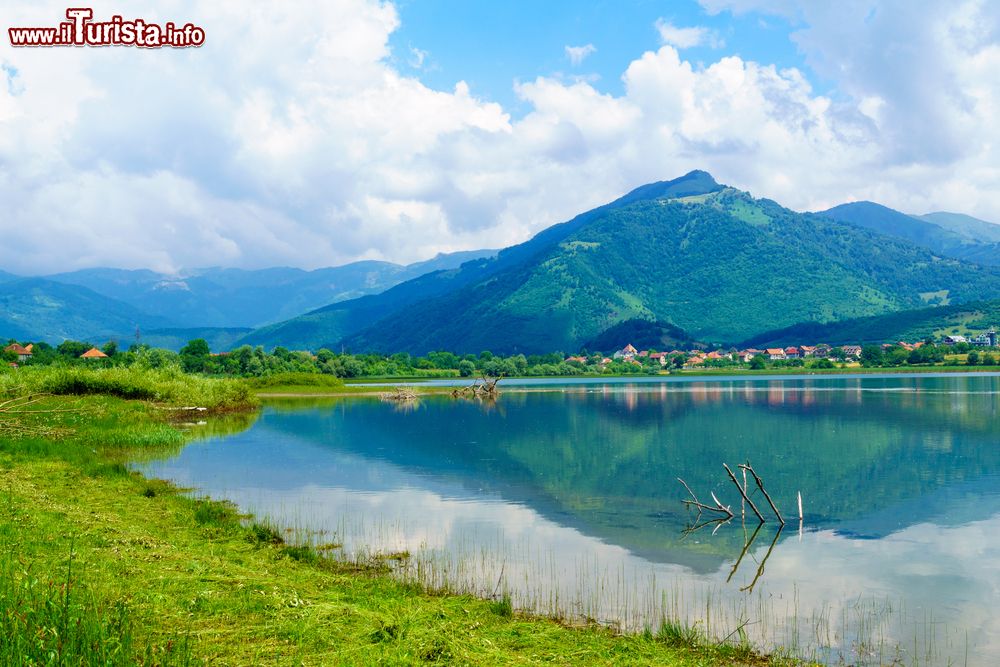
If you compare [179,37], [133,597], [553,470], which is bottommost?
[553,470]

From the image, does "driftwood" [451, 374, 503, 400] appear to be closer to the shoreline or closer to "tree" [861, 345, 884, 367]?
the shoreline

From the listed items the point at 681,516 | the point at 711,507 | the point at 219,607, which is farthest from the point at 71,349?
the point at 219,607

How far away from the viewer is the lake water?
1420 centimetres

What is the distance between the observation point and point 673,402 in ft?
261

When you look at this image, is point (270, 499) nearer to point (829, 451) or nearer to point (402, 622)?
point (402, 622)

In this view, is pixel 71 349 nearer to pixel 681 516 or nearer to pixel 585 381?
pixel 585 381

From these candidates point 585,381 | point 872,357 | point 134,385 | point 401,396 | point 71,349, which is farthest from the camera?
point 872,357

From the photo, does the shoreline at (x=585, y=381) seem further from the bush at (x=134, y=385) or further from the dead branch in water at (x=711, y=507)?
the dead branch in water at (x=711, y=507)

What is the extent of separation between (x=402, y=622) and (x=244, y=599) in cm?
282

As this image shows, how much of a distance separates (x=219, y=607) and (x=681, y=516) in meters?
16.5

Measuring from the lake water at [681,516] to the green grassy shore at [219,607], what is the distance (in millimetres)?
1784

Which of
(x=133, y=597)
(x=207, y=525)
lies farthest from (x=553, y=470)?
(x=133, y=597)

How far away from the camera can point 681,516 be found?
23.5 m

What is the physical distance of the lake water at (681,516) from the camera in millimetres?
14203
